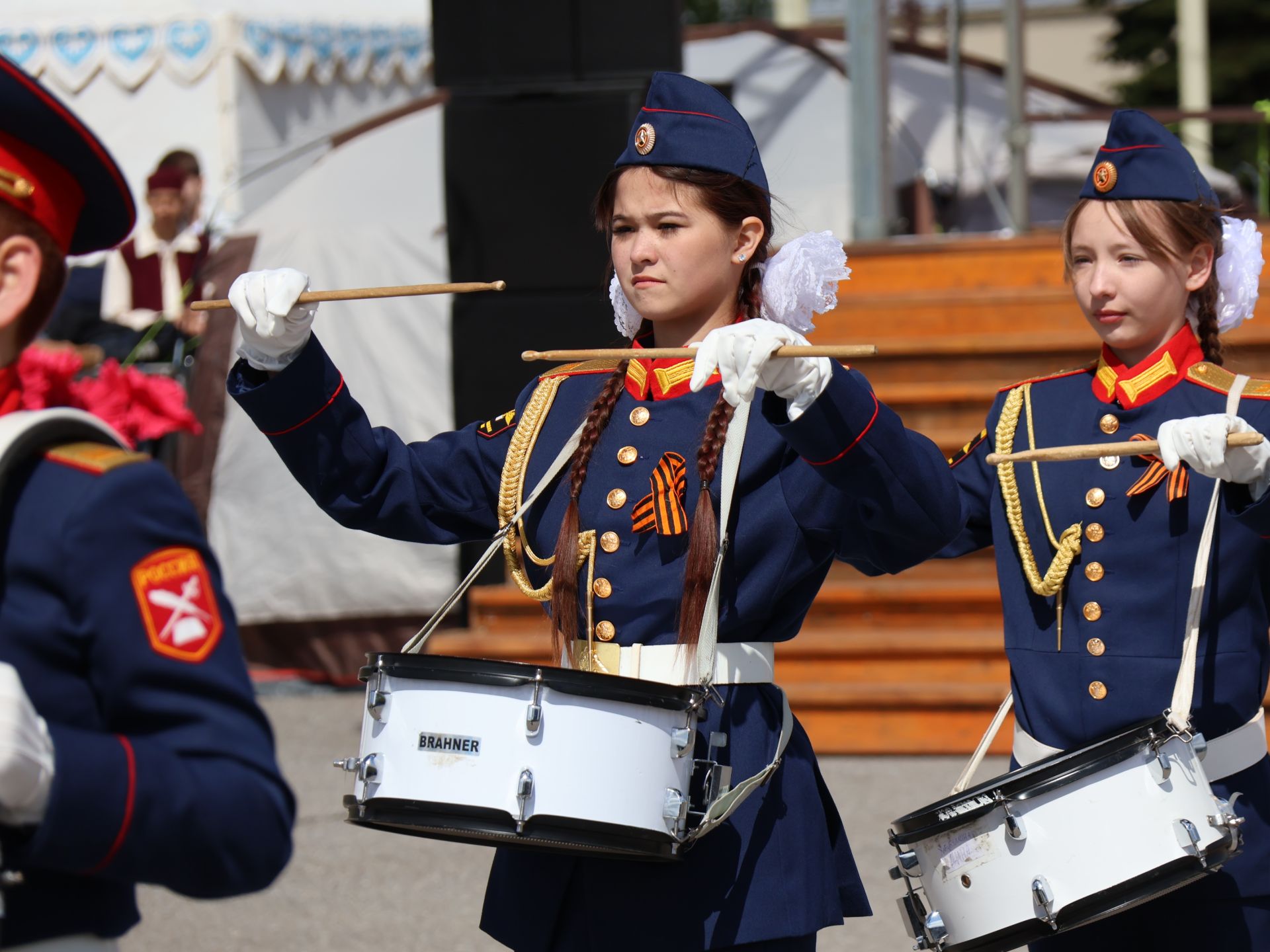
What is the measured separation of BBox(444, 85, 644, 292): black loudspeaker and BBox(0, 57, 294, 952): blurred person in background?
445cm

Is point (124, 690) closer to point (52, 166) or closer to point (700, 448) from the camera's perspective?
point (52, 166)

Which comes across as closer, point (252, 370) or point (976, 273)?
point (252, 370)

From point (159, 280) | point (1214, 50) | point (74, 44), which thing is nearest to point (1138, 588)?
point (159, 280)

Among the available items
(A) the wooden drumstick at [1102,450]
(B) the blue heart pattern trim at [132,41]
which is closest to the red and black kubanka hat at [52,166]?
(A) the wooden drumstick at [1102,450]

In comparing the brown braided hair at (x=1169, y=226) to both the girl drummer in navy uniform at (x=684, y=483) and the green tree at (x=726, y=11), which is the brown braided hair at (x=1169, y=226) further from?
the green tree at (x=726, y=11)

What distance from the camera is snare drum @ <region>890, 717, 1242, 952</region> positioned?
2.60m

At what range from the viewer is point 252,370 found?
8.81 ft

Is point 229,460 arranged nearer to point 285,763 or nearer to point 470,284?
point 285,763

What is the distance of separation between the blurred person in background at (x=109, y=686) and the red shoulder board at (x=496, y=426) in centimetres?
116

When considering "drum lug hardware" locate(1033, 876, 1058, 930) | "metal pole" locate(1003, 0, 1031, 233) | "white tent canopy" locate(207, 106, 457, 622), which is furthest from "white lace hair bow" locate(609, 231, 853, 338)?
"metal pole" locate(1003, 0, 1031, 233)

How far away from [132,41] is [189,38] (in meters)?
0.39

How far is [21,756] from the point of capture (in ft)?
4.90

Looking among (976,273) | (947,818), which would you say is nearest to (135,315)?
(976,273)

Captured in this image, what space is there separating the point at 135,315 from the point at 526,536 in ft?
17.5
